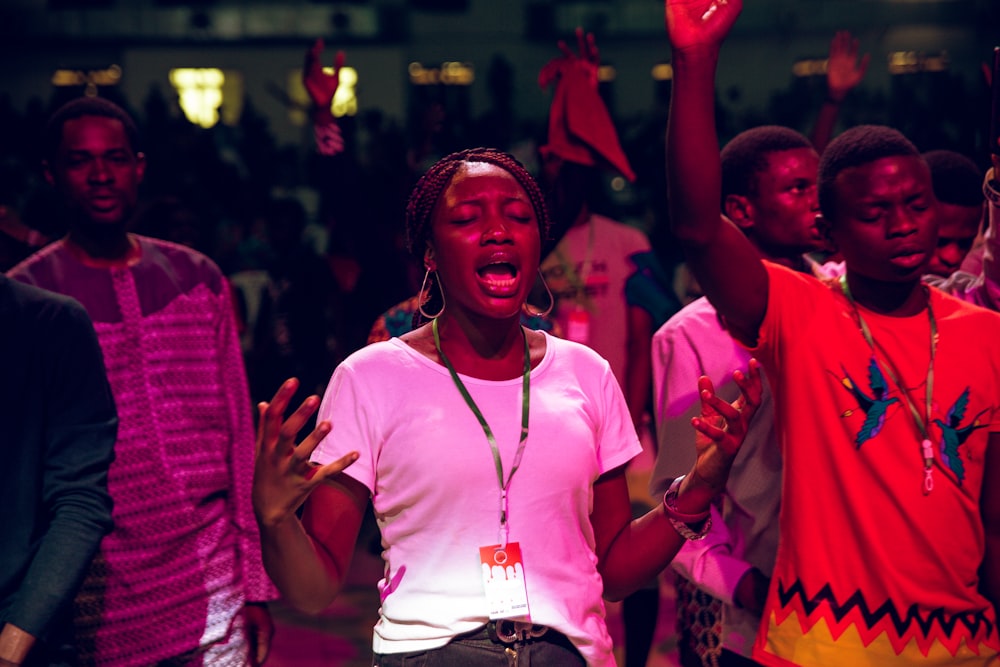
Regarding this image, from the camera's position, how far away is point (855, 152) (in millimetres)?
2627

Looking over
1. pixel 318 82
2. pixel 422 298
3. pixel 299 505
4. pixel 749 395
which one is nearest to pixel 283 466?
pixel 299 505

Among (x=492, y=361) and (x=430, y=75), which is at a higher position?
(x=430, y=75)

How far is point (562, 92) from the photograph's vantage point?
472cm

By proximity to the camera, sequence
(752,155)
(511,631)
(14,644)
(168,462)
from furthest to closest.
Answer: (752,155) → (168,462) → (14,644) → (511,631)

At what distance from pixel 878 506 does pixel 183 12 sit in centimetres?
2060

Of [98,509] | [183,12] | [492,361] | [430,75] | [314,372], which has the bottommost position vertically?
[314,372]

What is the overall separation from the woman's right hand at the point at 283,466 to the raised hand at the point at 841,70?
3368 mm

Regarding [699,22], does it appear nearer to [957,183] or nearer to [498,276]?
[498,276]

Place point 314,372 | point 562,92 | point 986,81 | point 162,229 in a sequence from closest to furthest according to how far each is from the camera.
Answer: point 986,81, point 562,92, point 162,229, point 314,372

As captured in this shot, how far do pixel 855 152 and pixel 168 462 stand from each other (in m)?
1.86

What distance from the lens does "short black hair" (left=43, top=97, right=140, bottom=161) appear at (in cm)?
→ 346

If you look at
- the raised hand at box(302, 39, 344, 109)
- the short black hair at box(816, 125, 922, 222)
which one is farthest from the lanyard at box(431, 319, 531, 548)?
the raised hand at box(302, 39, 344, 109)

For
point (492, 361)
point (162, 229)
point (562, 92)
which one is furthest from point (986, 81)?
point (162, 229)

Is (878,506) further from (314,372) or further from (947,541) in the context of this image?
(314,372)
